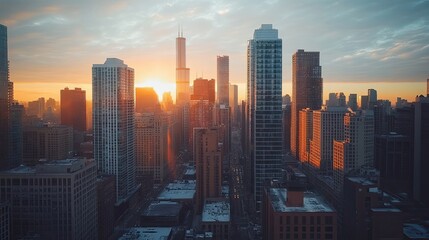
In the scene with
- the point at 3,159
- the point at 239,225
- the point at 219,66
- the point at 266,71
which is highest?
the point at 219,66

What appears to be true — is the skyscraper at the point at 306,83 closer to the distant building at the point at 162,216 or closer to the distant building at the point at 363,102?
the distant building at the point at 363,102

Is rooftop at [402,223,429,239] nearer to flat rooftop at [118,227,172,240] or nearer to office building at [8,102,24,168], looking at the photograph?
flat rooftop at [118,227,172,240]

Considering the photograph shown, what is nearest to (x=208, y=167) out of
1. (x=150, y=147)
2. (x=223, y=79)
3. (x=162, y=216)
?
(x=162, y=216)

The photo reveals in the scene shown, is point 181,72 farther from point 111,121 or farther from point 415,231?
point 415,231

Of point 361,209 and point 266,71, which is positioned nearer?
point 361,209

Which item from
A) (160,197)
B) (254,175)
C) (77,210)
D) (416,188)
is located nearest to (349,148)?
(416,188)

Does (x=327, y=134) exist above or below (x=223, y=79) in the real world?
below

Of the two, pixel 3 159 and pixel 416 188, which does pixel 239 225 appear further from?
pixel 3 159

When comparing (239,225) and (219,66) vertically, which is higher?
(219,66)
